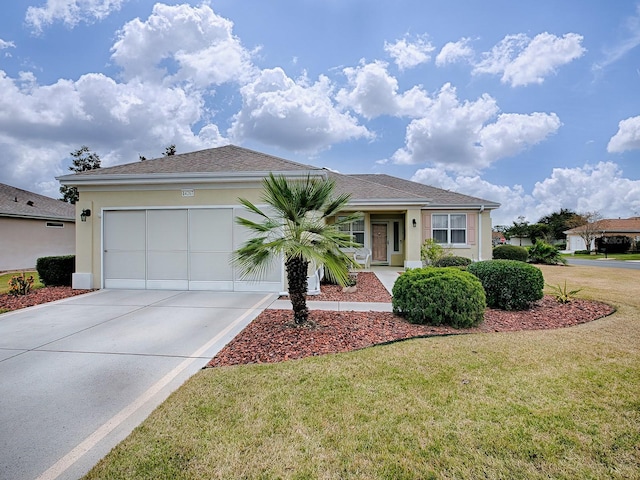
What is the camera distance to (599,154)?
51.9 feet

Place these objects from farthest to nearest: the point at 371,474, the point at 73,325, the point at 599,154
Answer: the point at 599,154, the point at 73,325, the point at 371,474

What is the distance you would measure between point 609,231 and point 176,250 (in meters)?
49.3

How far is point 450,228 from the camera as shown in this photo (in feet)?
52.7

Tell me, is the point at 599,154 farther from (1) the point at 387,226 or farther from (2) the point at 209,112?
(2) the point at 209,112

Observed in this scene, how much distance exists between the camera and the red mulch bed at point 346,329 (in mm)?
4594

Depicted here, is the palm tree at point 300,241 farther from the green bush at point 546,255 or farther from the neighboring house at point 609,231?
the neighboring house at point 609,231

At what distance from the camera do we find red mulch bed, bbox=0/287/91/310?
25.2ft

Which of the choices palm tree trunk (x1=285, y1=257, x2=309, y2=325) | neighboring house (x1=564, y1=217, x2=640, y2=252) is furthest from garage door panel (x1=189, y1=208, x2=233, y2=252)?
neighboring house (x1=564, y1=217, x2=640, y2=252)

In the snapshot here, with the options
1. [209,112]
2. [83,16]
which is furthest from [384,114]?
[83,16]

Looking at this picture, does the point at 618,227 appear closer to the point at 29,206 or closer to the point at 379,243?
the point at 379,243

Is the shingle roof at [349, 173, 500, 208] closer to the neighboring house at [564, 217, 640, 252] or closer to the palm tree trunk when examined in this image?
the palm tree trunk

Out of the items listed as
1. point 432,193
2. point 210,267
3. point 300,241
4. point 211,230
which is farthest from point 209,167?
point 432,193

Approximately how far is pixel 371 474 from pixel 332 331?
127 inches

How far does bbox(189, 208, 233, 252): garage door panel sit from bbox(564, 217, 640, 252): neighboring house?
44.0m
